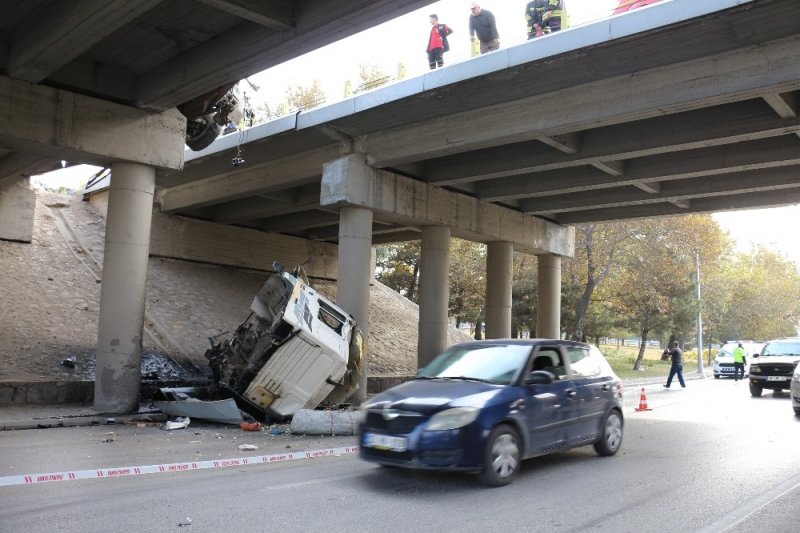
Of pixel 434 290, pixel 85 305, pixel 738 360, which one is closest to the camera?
pixel 85 305

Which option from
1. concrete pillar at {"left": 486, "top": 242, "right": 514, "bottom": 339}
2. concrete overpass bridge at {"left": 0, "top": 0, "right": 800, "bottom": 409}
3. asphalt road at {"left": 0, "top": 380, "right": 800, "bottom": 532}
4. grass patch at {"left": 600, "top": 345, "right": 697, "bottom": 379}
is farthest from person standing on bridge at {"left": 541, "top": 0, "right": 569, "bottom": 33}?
grass patch at {"left": 600, "top": 345, "right": 697, "bottom": 379}

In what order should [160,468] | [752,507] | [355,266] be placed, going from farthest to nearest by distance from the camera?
1. [355,266]
2. [160,468]
3. [752,507]

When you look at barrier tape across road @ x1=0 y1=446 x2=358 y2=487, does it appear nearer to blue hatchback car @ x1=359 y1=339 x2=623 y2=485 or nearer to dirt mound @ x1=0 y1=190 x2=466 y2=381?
blue hatchback car @ x1=359 y1=339 x2=623 y2=485

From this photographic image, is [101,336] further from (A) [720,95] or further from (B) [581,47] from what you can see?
(A) [720,95]

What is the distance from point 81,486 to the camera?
6.62 m

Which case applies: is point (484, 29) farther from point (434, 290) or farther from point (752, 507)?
point (752, 507)

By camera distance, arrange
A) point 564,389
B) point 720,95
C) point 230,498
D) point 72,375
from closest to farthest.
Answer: point 230,498 < point 564,389 < point 720,95 < point 72,375

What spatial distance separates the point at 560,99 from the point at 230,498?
10.1 m

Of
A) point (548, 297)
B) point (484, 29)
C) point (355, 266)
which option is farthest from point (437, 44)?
point (548, 297)

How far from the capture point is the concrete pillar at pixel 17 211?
2050 cm

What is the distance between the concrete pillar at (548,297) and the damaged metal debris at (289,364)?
12836mm

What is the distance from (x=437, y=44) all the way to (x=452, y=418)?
10.3 metres

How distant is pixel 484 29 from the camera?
13430 mm

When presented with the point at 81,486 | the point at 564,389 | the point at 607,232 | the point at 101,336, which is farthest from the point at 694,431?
the point at 607,232
